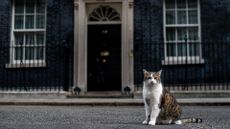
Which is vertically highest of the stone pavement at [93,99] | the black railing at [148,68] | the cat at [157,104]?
the black railing at [148,68]

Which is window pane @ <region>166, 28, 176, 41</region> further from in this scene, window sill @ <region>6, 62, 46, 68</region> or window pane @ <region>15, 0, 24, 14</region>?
window pane @ <region>15, 0, 24, 14</region>

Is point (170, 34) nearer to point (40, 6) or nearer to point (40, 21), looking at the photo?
point (40, 21)

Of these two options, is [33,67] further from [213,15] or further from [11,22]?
[213,15]

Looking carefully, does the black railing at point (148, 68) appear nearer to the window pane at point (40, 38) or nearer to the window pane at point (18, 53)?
the window pane at point (18, 53)

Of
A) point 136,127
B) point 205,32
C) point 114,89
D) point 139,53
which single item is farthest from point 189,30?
point 136,127

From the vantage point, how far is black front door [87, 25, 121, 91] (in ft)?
60.8

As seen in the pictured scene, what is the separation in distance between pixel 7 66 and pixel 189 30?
22.8ft

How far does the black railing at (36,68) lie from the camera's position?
1827 centimetres

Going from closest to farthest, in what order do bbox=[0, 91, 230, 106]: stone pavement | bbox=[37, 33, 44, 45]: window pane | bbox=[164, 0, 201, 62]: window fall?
1. bbox=[0, 91, 230, 106]: stone pavement
2. bbox=[164, 0, 201, 62]: window
3. bbox=[37, 33, 44, 45]: window pane

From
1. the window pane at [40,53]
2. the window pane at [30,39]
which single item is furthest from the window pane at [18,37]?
the window pane at [40,53]

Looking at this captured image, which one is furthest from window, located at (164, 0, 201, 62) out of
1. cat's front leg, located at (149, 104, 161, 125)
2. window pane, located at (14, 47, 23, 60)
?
cat's front leg, located at (149, 104, 161, 125)

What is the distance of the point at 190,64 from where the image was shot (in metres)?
18.0

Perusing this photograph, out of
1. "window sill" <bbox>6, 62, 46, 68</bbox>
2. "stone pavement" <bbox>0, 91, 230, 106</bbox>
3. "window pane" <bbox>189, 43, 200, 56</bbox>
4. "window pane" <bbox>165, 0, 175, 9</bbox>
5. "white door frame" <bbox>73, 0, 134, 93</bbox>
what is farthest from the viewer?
"window pane" <bbox>165, 0, 175, 9</bbox>

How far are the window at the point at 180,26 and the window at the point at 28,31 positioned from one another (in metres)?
4.70
